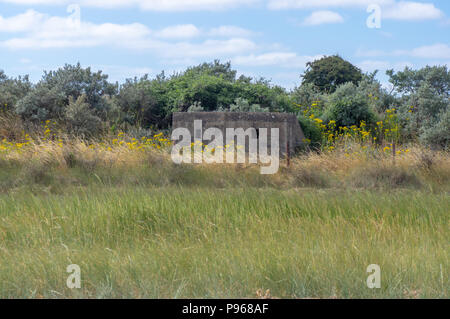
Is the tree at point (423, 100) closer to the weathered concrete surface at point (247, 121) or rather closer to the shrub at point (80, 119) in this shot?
the weathered concrete surface at point (247, 121)

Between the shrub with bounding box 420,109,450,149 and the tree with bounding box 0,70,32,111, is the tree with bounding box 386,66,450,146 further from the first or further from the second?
the tree with bounding box 0,70,32,111

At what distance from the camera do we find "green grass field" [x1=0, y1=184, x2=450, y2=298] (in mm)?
4016

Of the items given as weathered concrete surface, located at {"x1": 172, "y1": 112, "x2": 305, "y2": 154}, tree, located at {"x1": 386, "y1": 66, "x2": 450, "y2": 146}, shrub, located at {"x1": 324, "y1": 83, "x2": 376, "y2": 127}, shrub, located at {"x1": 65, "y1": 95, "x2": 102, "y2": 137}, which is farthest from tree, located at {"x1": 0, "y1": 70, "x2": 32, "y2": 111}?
tree, located at {"x1": 386, "y1": 66, "x2": 450, "y2": 146}

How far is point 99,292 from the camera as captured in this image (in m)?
3.90

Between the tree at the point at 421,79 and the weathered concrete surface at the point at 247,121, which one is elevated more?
the tree at the point at 421,79

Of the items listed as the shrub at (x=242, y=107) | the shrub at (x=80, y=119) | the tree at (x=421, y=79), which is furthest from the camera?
the tree at (x=421, y=79)

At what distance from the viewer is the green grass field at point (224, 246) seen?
4.02 metres

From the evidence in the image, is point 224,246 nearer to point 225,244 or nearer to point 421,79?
point 225,244

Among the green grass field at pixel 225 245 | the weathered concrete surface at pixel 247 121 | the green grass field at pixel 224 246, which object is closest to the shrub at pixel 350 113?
the weathered concrete surface at pixel 247 121

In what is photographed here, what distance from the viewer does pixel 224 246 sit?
488 centimetres

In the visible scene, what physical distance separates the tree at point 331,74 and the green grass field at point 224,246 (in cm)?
2132

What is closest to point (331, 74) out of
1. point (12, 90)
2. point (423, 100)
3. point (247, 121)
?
point (423, 100)

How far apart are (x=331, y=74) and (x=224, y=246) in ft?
81.5

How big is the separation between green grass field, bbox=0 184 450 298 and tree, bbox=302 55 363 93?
2132 centimetres
